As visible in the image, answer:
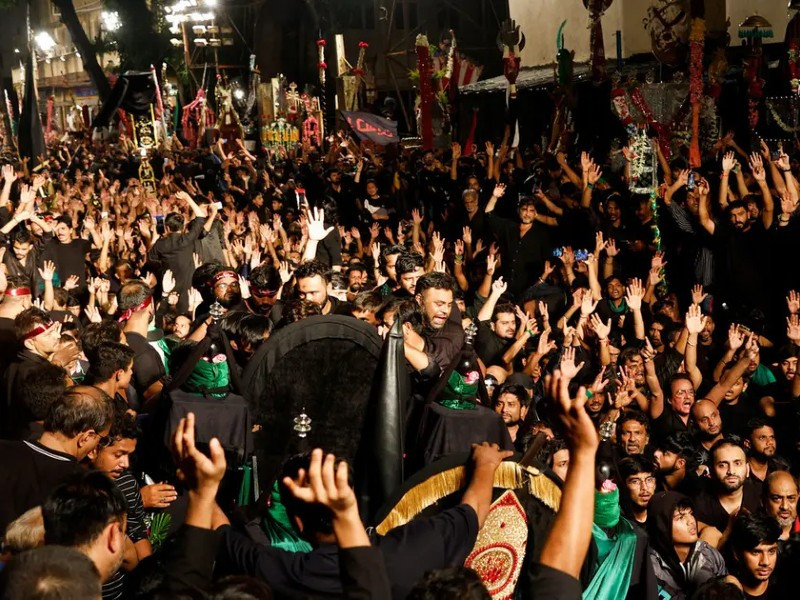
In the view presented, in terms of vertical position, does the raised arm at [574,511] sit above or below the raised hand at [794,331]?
above

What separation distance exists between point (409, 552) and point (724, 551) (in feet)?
9.41

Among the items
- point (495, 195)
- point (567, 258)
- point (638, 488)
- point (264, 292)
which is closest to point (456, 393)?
point (638, 488)

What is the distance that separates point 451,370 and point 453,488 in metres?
1.60

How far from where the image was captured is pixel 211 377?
552 cm

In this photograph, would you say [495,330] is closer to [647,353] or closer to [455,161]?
[647,353]

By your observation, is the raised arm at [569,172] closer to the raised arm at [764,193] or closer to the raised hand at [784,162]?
the raised arm at [764,193]

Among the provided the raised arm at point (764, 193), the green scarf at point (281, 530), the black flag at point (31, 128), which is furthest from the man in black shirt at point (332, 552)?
the black flag at point (31, 128)

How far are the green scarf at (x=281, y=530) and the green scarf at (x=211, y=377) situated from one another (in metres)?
1.89

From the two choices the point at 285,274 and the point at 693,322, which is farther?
the point at 285,274

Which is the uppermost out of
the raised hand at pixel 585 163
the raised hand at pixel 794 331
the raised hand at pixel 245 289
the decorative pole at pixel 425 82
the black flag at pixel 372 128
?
the decorative pole at pixel 425 82

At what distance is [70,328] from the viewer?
804 cm

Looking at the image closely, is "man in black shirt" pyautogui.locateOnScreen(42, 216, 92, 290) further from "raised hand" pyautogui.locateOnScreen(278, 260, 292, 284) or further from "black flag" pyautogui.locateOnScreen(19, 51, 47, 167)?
"black flag" pyautogui.locateOnScreen(19, 51, 47, 167)

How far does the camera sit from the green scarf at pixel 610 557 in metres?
4.16

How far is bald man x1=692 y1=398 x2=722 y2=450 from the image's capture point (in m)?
6.98
